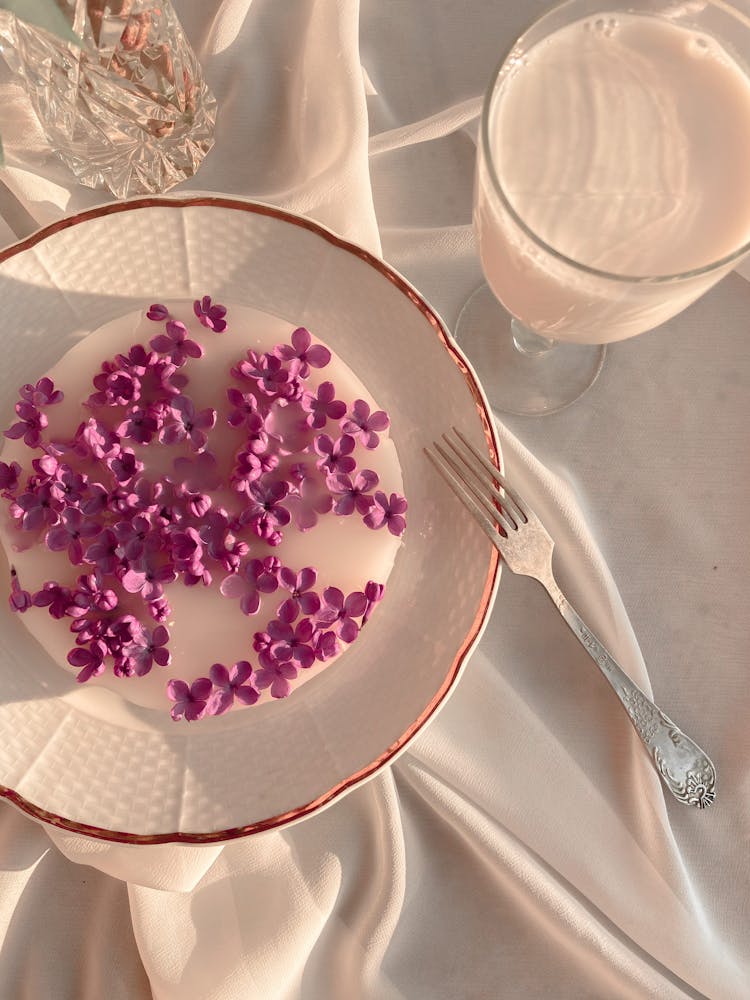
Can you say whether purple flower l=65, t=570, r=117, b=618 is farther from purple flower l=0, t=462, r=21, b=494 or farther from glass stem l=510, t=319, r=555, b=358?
glass stem l=510, t=319, r=555, b=358

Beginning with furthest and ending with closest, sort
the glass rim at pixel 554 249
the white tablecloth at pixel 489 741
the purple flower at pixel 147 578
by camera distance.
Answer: the white tablecloth at pixel 489 741 < the purple flower at pixel 147 578 < the glass rim at pixel 554 249

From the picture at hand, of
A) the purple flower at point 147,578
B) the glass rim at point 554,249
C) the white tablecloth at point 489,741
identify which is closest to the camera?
the glass rim at point 554,249

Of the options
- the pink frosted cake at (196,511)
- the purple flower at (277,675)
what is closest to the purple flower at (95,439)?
the pink frosted cake at (196,511)

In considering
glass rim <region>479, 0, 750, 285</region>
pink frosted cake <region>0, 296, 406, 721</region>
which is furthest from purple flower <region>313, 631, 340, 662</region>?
glass rim <region>479, 0, 750, 285</region>

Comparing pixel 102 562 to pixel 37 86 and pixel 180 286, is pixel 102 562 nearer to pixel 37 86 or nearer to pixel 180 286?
pixel 180 286

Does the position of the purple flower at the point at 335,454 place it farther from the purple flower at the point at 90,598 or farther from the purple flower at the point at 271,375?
the purple flower at the point at 90,598

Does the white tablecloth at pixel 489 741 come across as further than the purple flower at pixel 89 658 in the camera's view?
Yes
